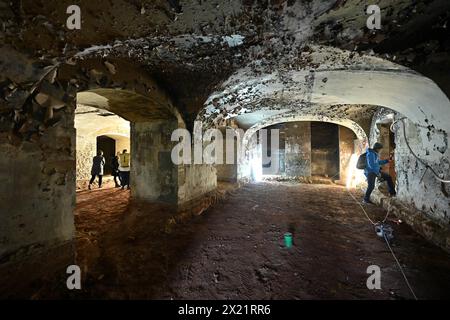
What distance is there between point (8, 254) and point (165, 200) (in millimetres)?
2733

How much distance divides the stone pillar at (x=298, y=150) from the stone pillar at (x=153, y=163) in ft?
28.3

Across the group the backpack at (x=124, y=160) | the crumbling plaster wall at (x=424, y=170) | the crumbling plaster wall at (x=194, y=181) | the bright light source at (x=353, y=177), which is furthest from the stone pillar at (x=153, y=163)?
the bright light source at (x=353, y=177)

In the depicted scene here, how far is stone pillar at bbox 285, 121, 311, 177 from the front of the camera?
11.3m

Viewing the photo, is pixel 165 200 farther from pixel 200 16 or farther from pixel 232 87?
pixel 200 16

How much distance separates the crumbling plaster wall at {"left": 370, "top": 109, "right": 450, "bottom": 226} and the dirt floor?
52 cm

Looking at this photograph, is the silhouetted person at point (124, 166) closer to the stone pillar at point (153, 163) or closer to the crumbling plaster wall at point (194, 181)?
the stone pillar at point (153, 163)

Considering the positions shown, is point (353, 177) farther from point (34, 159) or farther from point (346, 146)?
point (34, 159)

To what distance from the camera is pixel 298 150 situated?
37.7ft

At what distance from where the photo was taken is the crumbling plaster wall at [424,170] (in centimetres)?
296

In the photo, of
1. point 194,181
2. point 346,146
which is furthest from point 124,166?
point 346,146

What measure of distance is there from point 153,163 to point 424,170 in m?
5.01
